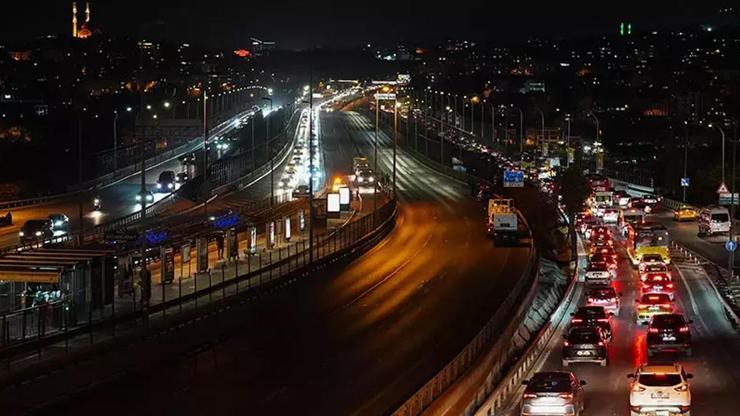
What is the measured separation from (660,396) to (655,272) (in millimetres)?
29014

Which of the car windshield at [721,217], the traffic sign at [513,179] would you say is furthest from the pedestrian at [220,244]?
the traffic sign at [513,179]

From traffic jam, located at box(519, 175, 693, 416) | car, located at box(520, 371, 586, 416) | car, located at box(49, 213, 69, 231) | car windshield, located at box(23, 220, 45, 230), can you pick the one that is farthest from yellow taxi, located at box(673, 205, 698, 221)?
car, located at box(520, 371, 586, 416)

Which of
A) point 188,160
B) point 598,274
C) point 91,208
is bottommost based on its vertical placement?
point 91,208

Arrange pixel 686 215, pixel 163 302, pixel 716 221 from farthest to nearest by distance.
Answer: pixel 686 215 < pixel 716 221 < pixel 163 302

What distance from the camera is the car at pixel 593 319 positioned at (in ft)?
128

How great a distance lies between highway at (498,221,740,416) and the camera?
28633 mm

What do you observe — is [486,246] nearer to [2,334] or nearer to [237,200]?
[237,200]

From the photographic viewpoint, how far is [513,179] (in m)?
108

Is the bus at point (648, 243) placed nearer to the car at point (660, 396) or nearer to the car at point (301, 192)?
the car at point (301, 192)

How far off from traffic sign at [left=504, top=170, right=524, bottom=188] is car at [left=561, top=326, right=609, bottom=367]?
239 ft

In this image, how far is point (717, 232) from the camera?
261 ft

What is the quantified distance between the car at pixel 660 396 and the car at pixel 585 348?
7962 mm

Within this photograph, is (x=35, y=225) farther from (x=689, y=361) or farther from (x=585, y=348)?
(x=689, y=361)

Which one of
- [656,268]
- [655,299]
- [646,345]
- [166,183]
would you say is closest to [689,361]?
[646,345]
